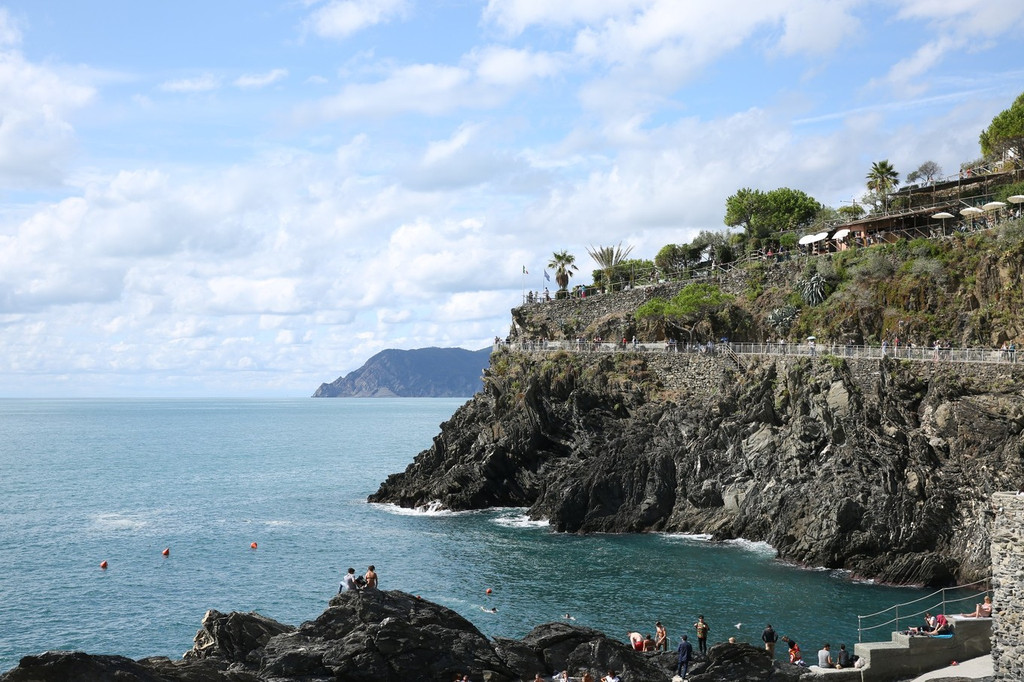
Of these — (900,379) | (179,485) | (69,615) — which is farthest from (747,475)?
(179,485)

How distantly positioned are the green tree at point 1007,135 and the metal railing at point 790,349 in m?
30.7

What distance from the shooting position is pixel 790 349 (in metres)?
63.5

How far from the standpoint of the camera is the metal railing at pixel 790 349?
51594mm

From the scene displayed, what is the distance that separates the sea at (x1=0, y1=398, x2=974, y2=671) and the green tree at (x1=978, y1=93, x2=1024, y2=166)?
49036 millimetres

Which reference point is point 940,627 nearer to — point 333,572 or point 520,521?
point 333,572

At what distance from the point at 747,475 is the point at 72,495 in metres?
63.8

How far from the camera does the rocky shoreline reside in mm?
29562

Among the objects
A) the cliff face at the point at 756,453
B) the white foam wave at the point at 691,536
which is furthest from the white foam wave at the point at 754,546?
the white foam wave at the point at 691,536

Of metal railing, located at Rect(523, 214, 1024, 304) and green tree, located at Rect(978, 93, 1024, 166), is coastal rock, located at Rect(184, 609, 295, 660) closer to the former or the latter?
metal railing, located at Rect(523, 214, 1024, 304)

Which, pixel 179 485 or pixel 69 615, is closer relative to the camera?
pixel 69 615

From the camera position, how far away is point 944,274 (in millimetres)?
63500

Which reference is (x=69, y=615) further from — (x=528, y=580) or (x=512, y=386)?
(x=512, y=386)

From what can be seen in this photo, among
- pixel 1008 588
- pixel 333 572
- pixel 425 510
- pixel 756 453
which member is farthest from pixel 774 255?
pixel 1008 588

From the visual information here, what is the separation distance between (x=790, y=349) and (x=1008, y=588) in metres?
38.4
